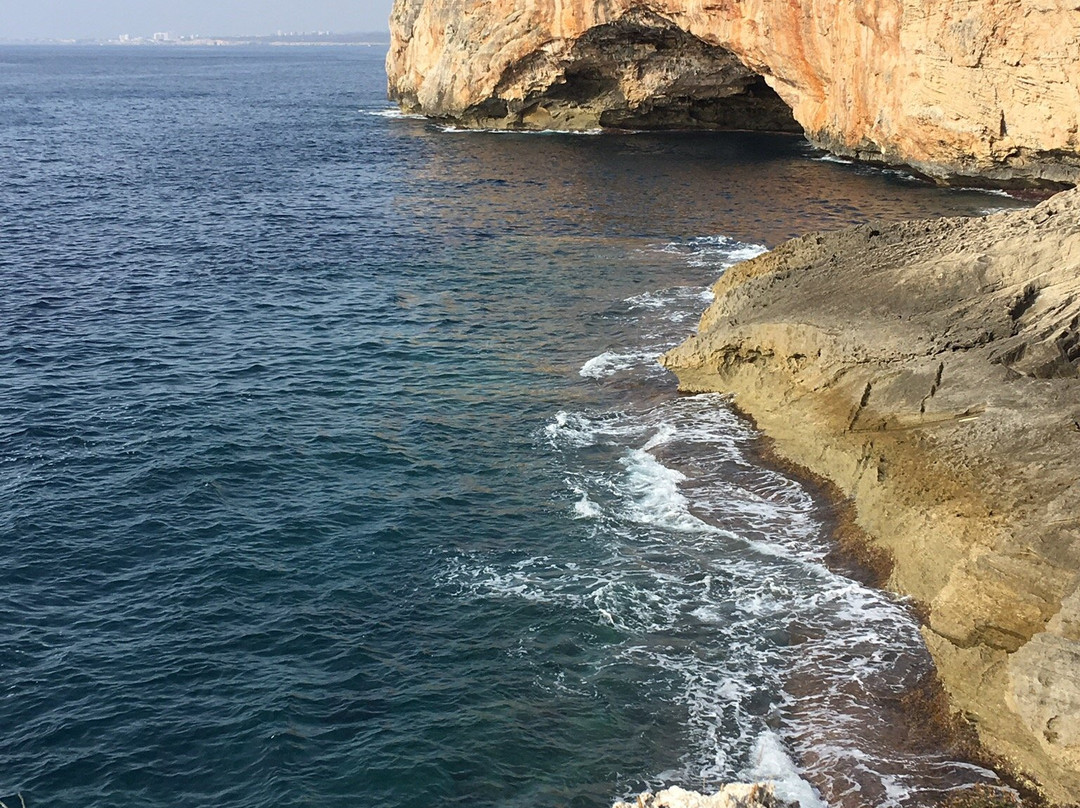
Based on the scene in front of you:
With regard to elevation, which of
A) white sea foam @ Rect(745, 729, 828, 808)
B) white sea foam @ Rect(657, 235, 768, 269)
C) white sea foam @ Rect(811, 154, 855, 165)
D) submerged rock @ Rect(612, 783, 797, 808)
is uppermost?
white sea foam @ Rect(811, 154, 855, 165)

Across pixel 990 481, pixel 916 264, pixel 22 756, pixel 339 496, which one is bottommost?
pixel 22 756

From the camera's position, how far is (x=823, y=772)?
1611 cm

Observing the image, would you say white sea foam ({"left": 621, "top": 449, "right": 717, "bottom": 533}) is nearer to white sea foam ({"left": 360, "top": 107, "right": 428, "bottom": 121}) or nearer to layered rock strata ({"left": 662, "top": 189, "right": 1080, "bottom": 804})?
layered rock strata ({"left": 662, "top": 189, "right": 1080, "bottom": 804})

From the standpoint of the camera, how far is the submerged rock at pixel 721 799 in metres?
11.3

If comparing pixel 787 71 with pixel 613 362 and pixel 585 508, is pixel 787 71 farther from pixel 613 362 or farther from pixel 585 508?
pixel 585 508

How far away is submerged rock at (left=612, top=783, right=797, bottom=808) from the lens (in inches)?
444

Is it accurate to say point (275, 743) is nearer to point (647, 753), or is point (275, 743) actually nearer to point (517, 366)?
point (647, 753)

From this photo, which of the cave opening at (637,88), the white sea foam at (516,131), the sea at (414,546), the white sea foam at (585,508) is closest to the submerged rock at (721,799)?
the sea at (414,546)

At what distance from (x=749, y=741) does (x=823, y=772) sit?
4.28 ft

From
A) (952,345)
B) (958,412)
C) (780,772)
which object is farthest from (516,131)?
(780,772)

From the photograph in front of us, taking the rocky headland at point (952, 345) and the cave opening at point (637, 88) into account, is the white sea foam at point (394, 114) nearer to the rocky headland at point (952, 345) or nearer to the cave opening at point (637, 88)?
the cave opening at point (637, 88)

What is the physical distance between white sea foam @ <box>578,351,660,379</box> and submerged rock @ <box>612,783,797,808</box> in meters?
21.0

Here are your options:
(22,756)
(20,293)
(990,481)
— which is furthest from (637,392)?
(20,293)

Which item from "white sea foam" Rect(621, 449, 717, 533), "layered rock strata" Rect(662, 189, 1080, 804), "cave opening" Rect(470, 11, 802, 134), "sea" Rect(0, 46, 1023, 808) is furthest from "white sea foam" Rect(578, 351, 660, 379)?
"cave opening" Rect(470, 11, 802, 134)
